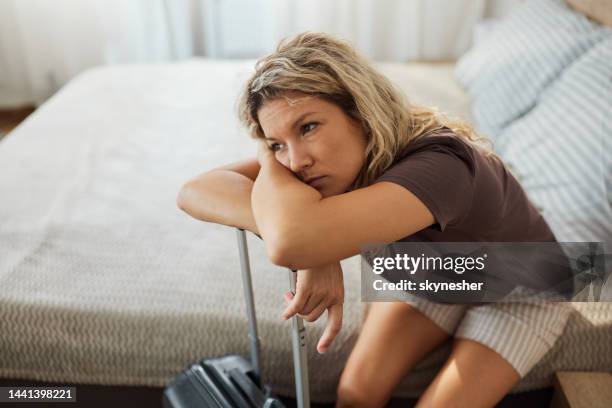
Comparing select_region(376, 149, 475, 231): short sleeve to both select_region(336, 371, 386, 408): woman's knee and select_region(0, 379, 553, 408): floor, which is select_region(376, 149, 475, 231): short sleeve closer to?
select_region(336, 371, 386, 408): woman's knee

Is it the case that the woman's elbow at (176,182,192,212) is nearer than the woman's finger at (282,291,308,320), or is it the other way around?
the woman's finger at (282,291,308,320)

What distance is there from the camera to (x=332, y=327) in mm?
887

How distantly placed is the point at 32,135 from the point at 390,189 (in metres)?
1.45

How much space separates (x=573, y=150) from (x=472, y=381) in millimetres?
693

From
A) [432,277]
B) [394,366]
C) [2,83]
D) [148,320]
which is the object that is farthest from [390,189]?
[2,83]

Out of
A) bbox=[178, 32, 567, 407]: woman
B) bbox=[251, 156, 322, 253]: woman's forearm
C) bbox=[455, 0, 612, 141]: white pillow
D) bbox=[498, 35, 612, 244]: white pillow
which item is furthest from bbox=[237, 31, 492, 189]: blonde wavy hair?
bbox=[455, 0, 612, 141]: white pillow

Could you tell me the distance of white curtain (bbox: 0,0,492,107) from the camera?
2842 millimetres

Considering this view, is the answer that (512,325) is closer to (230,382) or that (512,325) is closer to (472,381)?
(472,381)

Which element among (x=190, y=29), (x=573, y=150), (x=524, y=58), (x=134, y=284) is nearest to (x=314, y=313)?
(x=134, y=284)

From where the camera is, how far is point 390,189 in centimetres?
83

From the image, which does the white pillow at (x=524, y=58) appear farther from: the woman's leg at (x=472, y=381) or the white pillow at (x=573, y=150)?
the woman's leg at (x=472, y=381)

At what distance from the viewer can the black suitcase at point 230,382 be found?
105cm

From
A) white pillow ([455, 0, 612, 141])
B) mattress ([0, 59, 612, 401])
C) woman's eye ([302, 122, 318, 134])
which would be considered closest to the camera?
woman's eye ([302, 122, 318, 134])

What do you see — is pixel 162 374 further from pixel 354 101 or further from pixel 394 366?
pixel 354 101
